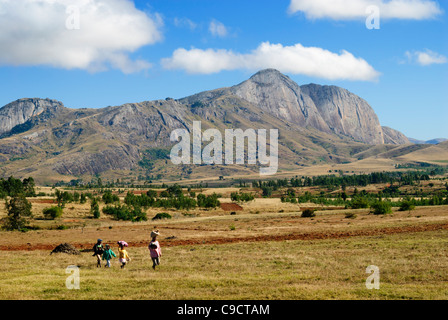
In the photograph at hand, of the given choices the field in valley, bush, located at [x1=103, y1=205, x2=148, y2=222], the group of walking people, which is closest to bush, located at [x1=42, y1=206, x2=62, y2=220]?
bush, located at [x1=103, y1=205, x2=148, y2=222]

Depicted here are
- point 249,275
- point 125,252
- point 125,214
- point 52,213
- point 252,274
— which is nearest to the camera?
point 249,275

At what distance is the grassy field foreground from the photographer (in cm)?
1856

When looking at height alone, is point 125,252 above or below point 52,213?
above

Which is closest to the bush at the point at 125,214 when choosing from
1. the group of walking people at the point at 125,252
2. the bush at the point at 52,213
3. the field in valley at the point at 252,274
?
the bush at the point at 52,213

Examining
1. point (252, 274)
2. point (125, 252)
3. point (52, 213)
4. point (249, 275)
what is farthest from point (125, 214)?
point (249, 275)

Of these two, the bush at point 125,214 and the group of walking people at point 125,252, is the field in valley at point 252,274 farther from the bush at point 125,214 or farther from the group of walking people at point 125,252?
the bush at point 125,214

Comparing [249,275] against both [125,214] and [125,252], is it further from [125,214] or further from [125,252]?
[125,214]

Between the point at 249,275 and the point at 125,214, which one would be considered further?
the point at 125,214

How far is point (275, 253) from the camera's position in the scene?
34.3 meters

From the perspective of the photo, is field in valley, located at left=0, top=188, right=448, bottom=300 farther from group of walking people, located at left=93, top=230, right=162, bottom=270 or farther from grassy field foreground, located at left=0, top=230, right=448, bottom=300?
group of walking people, located at left=93, top=230, right=162, bottom=270

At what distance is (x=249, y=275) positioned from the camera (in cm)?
2372
